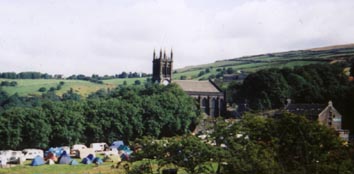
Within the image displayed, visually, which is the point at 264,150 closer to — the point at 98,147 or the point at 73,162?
the point at 73,162

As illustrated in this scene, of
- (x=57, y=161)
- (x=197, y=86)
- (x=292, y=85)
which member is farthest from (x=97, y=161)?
(x=292, y=85)

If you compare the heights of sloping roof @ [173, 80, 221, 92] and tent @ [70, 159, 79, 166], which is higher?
sloping roof @ [173, 80, 221, 92]

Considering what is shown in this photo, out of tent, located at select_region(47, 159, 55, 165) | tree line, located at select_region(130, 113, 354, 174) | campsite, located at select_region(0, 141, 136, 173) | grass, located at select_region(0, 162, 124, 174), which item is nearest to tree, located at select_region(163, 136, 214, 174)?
tree line, located at select_region(130, 113, 354, 174)

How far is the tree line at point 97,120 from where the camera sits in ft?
219

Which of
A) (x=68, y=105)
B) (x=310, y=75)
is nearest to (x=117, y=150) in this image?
(x=68, y=105)

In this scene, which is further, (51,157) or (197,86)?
(197,86)

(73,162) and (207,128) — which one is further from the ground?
(207,128)

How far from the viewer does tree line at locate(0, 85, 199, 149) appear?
219 ft

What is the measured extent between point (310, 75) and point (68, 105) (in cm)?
5040

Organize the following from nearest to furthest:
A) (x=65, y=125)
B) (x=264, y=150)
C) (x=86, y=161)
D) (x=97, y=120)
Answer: (x=264, y=150)
(x=86, y=161)
(x=65, y=125)
(x=97, y=120)

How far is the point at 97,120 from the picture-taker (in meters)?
74.0

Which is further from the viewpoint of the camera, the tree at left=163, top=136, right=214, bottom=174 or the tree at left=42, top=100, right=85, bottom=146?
the tree at left=42, top=100, right=85, bottom=146

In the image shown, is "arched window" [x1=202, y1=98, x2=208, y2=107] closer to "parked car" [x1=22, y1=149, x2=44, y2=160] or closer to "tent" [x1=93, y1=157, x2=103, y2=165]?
"parked car" [x1=22, y1=149, x2=44, y2=160]

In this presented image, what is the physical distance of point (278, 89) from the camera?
98.9 metres
